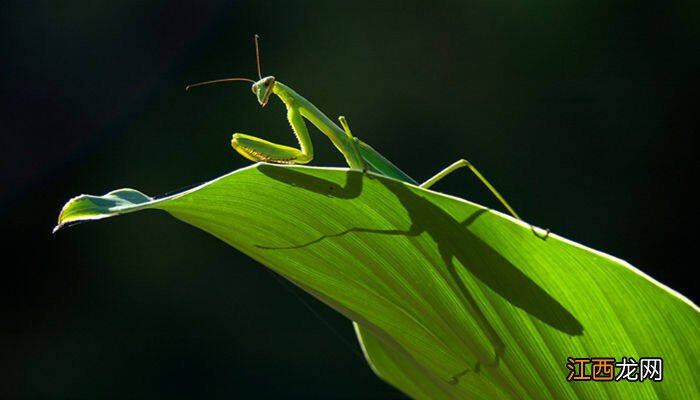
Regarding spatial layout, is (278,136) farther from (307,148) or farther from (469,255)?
(469,255)

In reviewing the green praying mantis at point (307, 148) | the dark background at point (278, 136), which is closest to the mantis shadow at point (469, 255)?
the green praying mantis at point (307, 148)

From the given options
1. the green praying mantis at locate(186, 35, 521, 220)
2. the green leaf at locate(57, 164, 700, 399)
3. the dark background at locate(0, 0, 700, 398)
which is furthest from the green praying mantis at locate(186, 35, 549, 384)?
the dark background at locate(0, 0, 700, 398)

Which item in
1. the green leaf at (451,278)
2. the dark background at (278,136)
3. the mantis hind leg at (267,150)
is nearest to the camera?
the green leaf at (451,278)

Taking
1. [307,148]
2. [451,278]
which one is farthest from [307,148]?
[451,278]

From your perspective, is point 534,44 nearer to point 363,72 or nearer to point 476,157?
point 476,157

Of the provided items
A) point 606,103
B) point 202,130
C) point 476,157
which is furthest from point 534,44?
point 202,130

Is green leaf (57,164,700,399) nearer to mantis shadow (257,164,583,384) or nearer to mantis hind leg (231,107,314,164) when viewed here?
mantis shadow (257,164,583,384)

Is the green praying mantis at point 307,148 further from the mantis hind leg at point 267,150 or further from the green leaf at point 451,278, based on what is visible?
the green leaf at point 451,278
